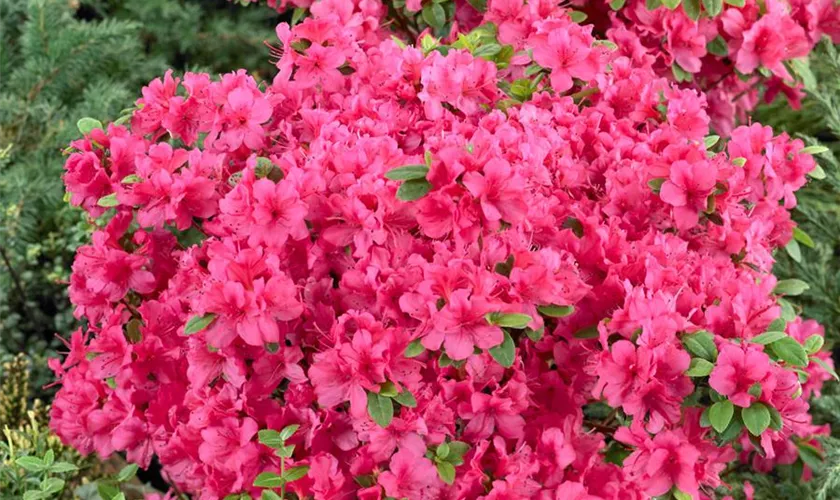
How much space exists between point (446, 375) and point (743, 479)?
46.3 inches

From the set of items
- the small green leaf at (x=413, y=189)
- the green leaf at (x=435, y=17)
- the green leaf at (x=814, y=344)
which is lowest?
the green leaf at (x=814, y=344)

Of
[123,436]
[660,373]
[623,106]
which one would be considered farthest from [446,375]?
[623,106]

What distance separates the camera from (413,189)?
49.9 inches

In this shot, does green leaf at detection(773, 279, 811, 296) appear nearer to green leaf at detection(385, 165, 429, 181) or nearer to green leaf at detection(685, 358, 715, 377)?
green leaf at detection(685, 358, 715, 377)

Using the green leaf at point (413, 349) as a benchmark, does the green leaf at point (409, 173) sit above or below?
above

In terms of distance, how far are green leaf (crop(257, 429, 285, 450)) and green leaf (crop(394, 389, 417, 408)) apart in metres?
0.19

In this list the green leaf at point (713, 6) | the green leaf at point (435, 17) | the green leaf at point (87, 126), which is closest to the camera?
the green leaf at point (87, 126)

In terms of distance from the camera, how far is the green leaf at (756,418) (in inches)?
48.0

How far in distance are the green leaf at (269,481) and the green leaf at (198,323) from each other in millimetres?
231

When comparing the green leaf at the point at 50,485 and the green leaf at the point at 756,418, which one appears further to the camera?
the green leaf at the point at 50,485

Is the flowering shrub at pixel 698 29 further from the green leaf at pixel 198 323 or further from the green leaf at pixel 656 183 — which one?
the green leaf at pixel 198 323

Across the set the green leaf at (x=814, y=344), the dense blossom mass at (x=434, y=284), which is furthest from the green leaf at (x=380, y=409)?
the green leaf at (x=814, y=344)

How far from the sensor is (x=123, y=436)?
1.54 m

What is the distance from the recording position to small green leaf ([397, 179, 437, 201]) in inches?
49.7
